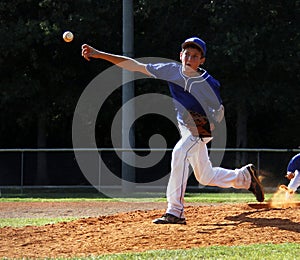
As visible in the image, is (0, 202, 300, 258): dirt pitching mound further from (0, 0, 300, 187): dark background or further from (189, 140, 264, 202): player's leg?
(0, 0, 300, 187): dark background

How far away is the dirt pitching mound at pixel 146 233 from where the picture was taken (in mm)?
6691

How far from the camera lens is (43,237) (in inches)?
294

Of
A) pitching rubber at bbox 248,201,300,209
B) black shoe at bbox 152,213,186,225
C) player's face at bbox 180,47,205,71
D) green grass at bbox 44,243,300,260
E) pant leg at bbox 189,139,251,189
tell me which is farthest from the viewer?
pitching rubber at bbox 248,201,300,209

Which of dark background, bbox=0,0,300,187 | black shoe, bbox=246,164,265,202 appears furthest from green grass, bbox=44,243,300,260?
dark background, bbox=0,0,300,187

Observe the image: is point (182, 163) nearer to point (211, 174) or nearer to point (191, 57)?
point (211, 174)

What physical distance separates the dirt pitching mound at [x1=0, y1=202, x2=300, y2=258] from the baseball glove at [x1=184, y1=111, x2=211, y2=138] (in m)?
1.02

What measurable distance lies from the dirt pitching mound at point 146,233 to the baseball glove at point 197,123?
102cm

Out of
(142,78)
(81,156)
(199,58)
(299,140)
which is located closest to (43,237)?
(199,58)

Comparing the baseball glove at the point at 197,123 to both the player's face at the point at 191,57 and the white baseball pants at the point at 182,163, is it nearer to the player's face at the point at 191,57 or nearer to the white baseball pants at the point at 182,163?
the white baseball pants at the point at 182,163

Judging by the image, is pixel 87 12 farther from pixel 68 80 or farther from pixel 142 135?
pixel 142 135

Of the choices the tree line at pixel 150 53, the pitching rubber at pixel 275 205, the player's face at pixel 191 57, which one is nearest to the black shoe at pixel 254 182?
the pitching rubber at pixel 275 205

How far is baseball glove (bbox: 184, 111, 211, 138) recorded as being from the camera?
7770mm

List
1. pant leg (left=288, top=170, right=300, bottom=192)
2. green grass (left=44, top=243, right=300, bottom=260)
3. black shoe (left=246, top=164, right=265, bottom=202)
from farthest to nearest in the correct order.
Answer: pant leg (left=288, top=170, right=300, bottom=192)
black shoe (left=246, top=164, right=265, bottom=202)
green grass (left=44, top=243, right=300, bottom=260)

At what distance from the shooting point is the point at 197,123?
780cm
